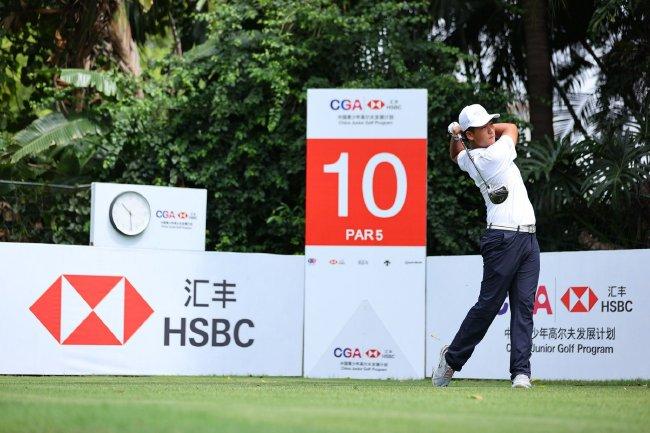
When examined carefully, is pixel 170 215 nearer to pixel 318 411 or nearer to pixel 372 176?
pixel 372 176

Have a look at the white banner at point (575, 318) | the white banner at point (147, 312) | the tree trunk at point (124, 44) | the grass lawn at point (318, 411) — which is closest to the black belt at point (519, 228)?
the grass lawn at point (318, 411)

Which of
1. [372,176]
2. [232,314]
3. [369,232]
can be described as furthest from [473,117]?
[232,314]

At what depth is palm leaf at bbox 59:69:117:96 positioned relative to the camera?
1611 centimetres

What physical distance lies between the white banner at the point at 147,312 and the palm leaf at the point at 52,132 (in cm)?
597

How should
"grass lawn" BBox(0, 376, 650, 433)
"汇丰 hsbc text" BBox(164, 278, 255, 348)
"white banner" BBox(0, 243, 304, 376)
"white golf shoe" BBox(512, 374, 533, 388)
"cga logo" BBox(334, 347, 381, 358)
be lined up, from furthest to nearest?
"汇丰 hsbc text" BBox(164, 278, 255, 348), "cga logo" BBox(334, 347, 381, 358), "white banner" BBox(0, 243, 304, 376), "white golf shoe" BBox(512, 374, 533, 388), "grass lawn" BBox(0, 376, 650, 433)

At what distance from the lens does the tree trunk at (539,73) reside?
52.0 feet

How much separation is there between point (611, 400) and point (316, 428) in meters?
2.24

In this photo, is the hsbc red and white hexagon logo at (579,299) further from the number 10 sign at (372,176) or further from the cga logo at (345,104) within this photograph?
the cga logo at (345,104)

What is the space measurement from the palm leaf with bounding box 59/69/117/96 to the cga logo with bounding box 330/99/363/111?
6.68m

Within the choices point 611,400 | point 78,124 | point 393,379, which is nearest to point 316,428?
point 611,400

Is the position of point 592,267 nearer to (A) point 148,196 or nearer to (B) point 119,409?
(A) point 148,196

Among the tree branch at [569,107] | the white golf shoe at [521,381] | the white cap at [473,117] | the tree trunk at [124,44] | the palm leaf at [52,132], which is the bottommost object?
the white golf shoe at [521,381]

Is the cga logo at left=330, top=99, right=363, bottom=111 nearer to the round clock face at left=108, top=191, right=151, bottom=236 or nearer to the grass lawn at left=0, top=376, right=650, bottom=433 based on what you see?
the round clock face at left=108, top=191, right=151, bottom=236

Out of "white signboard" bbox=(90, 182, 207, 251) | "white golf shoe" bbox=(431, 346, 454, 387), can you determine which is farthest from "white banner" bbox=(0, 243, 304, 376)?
"white golf shoe" bbox=(431, 346, 454, 387)
